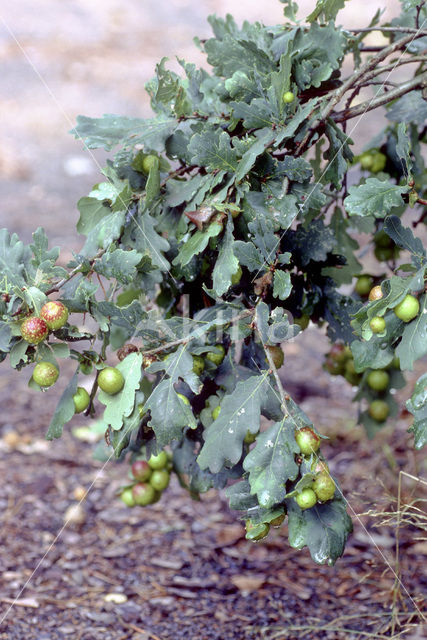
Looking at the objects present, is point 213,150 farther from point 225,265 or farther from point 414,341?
point 414,341

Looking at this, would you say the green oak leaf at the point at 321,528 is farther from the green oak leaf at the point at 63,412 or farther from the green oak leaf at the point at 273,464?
the green oak leaf at the point at 63,412

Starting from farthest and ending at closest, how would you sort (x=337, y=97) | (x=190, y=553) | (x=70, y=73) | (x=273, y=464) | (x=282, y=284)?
(x=70, y=73) < (x=190, y=553) < (x=337, y=97) < (x=282, y=284) < (x=273, y=464)

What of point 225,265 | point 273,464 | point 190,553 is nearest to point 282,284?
point 225,265

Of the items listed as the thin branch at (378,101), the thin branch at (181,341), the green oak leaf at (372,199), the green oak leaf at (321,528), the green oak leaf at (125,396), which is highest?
the thin branch at (378,101)

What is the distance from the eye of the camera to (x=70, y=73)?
7676mm

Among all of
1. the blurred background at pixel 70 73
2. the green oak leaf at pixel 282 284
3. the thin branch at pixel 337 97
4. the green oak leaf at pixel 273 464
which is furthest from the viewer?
the blurred background at pixel 70 73

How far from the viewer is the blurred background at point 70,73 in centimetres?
579

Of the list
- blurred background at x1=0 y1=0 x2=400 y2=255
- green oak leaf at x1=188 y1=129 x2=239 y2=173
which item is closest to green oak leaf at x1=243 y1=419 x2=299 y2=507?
green oak leaf at x1=188 y1=129 x2=239 y2=173

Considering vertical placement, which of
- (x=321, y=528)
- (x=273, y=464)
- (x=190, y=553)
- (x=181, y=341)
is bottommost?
(x=190, y=553)

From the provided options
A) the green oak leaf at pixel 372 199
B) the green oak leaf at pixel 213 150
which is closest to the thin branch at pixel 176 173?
the green oak leaf at pixel 213 150

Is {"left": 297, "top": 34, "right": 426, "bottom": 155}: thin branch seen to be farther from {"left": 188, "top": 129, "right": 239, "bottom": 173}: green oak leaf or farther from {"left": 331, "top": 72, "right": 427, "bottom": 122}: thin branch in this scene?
{"left": 188, "top": 129, "right": 239, "bottom": 173}: green oak leaf

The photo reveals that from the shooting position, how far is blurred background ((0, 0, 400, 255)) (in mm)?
5793

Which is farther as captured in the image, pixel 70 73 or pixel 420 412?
pixel 70 73

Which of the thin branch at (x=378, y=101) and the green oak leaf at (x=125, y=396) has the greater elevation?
the thin branch at (x=378, y=101)
